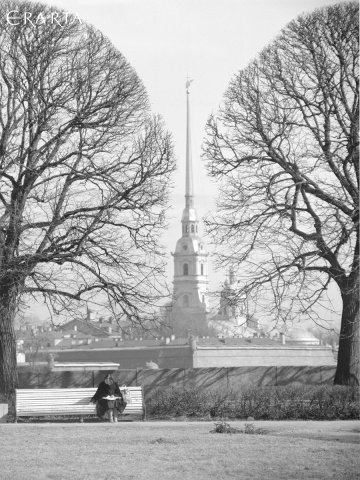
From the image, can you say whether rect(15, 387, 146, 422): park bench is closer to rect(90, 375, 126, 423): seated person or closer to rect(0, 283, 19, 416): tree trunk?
rect(90, 375, 126, 423): seated person

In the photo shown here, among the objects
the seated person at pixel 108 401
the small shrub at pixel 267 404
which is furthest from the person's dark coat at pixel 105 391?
the small shrub at pixel 267 404

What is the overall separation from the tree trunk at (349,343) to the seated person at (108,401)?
6.26 m

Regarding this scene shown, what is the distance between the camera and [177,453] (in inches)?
594

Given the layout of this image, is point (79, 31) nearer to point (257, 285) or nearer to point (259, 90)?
point (259, 90)

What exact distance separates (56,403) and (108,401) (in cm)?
108

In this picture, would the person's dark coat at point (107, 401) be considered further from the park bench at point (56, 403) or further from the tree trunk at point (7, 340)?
the tree trunk at point (7, 340)

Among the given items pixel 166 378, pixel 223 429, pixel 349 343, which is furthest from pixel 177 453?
pixel 166 378

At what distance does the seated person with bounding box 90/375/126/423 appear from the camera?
21328mm

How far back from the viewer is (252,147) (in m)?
26.3

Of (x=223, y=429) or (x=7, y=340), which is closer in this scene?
(x=223, y=429)

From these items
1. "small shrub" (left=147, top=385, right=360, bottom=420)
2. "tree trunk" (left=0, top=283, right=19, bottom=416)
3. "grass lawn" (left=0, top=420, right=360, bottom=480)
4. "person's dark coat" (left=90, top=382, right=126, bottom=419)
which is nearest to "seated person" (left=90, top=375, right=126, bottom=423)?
"person's dark coat" (left=90, top=382, right=126, bottom=419)

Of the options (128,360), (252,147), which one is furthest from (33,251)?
(128,360)

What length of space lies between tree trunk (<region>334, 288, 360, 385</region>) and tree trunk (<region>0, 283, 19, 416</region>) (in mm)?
7899

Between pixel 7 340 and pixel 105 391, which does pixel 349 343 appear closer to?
pixel 105 391
